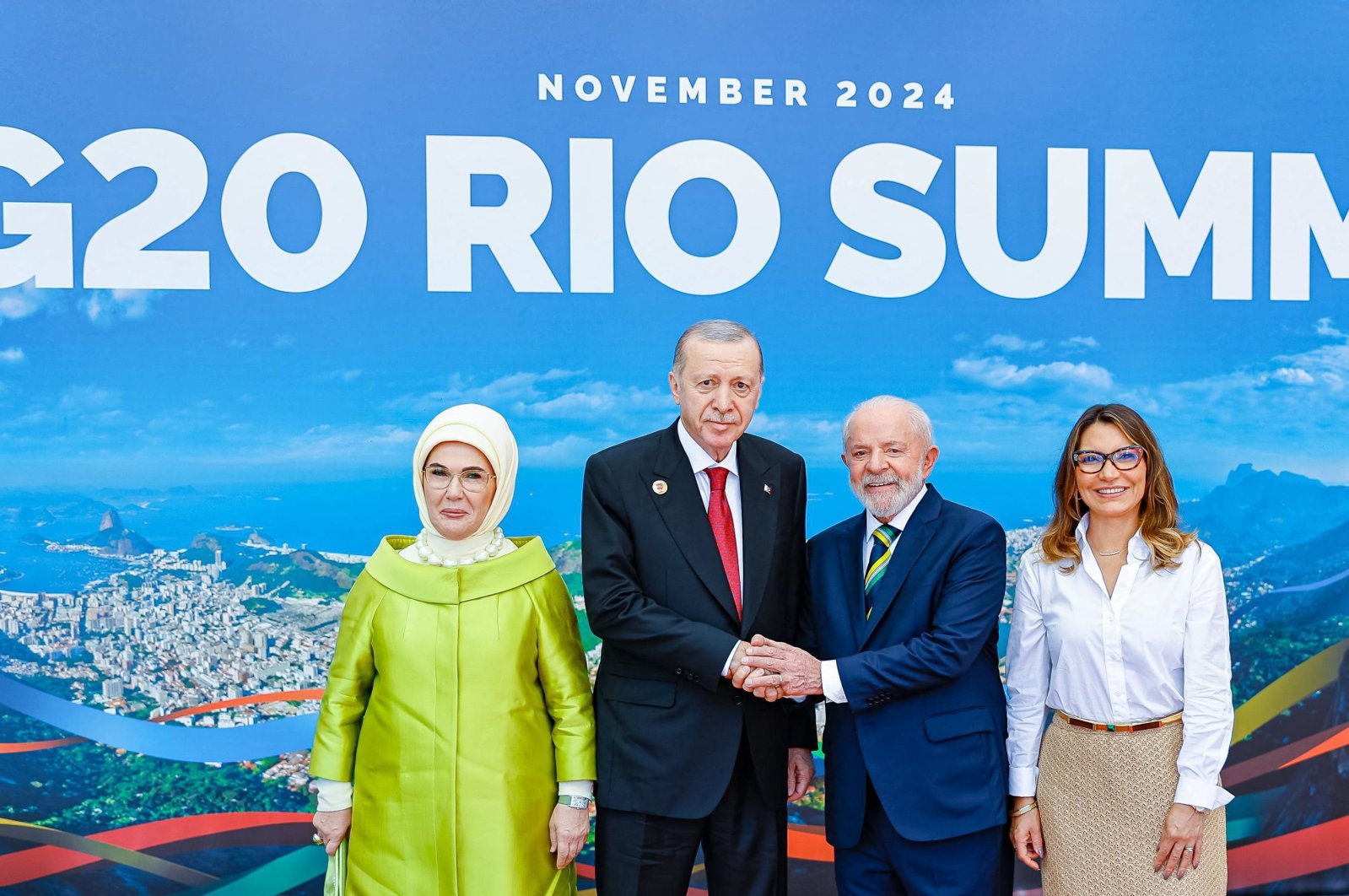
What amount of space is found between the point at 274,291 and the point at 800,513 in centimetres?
202

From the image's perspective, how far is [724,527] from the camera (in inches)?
99.8

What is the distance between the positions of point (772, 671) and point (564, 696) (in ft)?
1.70

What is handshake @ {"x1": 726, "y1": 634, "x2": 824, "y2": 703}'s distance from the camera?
2.36 metres

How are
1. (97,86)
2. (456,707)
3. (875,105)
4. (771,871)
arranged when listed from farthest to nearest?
1. (875,105)
2. (97,86)
3. (771,871)
4. (456,707)

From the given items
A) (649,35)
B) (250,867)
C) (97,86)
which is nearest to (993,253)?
(649,35)

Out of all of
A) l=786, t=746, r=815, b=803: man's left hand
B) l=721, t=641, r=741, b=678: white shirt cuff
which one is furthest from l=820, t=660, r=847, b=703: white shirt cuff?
l=786, t=746, r=815, b=803: man's left hand

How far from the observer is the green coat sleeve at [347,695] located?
95.3 inches

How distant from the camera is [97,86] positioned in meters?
3.35

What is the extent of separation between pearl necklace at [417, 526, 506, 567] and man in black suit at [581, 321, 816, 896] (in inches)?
9.0

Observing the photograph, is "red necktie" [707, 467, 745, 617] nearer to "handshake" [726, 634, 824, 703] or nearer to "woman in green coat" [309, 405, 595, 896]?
"handshake" [726, 634, 824, 703]

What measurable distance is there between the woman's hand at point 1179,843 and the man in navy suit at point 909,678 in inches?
14.0

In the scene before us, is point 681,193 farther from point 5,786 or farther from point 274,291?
point 5,786

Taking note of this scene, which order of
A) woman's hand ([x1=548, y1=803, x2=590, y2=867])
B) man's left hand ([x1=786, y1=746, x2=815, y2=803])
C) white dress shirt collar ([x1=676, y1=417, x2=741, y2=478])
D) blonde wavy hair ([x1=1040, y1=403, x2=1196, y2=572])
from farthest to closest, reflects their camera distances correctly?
man's left hand ([x1=786, y1=746, x2=815, y2=803]) < white dress shirt collar ([x1=676, y1=417, x2=741, y2=478]) < woman's hand ([x1=548, y1=803, x2=590, y2=867]) < blonde wavy hair ([x1=1040, y1=403, x2=1196, y2=572])

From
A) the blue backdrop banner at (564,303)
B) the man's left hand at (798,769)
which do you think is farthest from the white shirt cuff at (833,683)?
the blue backdrop banner at (564,303)
